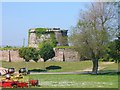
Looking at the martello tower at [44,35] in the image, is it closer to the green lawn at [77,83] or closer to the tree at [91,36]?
the tree at [91,36]

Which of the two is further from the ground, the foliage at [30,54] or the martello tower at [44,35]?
the martello tower at [44,35]

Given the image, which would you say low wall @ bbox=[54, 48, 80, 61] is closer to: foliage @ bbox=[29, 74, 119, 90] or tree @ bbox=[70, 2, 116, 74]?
tree @ bbox=[70, 2, 116, 74]

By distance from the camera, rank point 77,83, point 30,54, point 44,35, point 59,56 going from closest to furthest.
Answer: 1. point 77,83
2. point 30,54
3. point 59,56
4. point 44,35

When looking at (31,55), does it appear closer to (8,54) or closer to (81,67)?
(81,67)

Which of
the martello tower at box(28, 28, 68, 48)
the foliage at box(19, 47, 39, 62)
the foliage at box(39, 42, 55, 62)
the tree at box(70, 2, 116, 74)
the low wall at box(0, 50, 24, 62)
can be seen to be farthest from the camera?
the martello tower at box(28, 28, 68, 48)

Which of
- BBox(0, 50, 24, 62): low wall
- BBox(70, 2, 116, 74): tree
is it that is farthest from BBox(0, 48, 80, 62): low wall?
BBox(70, 2, 116, 74): tree

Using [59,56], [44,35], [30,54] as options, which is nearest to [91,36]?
[30,54]

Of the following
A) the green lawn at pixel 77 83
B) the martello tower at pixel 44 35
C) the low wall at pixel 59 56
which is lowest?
the green lawn at pixel 77 83

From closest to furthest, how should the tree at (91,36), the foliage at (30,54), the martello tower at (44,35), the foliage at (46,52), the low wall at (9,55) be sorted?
the tree at (91,36) → the foliage at (30,54) → the foliage at (46,52) → the low wall at (9,55) → the martello tower at (44,35)

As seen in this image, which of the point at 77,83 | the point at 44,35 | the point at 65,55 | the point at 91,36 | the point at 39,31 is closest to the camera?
the point at 77,83

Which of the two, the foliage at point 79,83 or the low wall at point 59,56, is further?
the low wall at point 59,56

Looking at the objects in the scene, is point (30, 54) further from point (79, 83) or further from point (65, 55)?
point (79, 83)

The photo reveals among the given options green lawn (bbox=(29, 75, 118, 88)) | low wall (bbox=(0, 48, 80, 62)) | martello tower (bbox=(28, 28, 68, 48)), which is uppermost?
martello tower (bbox=(28, 28, 68, 48))

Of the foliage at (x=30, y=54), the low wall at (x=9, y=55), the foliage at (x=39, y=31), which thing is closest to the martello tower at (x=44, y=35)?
the foliage at (x=39, y=31)
